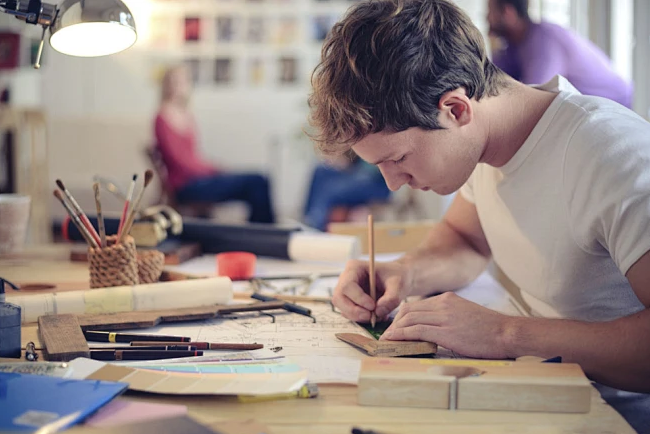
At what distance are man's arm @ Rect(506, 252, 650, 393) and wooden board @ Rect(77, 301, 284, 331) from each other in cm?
48

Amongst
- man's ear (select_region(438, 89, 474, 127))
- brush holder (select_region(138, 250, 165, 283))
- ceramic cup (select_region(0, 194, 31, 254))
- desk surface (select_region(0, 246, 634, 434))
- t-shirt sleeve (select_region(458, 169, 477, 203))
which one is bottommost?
desk surface (select_region(0, 246, 634, 434))

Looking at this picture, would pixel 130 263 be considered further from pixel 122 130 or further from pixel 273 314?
pixel 122 130

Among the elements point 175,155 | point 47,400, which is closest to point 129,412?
point 47,400

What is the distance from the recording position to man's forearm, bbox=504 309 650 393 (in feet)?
3.20

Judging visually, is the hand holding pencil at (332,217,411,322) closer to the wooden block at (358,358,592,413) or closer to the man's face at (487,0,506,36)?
the wooden block at (358,358,592,413)

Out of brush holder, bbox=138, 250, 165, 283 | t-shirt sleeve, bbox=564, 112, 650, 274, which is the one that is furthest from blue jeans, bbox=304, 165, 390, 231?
t-shirt sleeve, bbox=564, 112, 650, 274

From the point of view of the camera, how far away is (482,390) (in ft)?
2.73

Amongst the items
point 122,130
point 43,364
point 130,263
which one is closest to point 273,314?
point 130,263

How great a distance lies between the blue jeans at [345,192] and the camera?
5219 mm

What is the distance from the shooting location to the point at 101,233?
1.39 metres

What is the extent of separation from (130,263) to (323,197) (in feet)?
13.1

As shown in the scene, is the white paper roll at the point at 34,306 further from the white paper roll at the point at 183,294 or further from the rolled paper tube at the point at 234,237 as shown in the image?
the rolled paper tube at the point at 234,237

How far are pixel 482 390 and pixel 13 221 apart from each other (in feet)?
4.65

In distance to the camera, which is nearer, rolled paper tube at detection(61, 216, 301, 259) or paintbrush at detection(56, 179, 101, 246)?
paintbrush at detection(56, 179, 101, 246)
